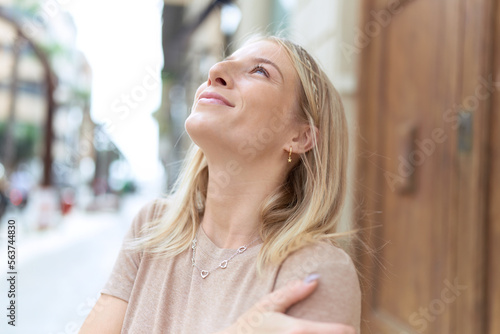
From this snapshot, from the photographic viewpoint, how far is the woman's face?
1397 millimetres

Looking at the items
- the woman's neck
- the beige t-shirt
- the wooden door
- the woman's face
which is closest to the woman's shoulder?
the beige t-shirt

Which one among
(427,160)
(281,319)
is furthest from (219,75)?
(427,160)

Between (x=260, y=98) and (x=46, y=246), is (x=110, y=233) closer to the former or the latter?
(x=46, y=246)

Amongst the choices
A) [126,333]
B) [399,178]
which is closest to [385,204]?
[399,178]

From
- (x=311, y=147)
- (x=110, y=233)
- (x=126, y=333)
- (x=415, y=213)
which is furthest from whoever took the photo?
(x=110, y=233)

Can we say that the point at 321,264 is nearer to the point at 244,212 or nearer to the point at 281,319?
the point at 281,319

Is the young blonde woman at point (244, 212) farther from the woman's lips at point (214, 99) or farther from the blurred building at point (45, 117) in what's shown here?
the blurred building at point (45, 117)

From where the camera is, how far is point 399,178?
2.97m

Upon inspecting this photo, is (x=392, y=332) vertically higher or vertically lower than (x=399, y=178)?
lower

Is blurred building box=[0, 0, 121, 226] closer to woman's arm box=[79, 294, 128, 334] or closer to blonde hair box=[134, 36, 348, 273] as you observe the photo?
blonde hair box=[134, 36, 348, 273]

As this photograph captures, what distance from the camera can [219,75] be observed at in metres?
1.44

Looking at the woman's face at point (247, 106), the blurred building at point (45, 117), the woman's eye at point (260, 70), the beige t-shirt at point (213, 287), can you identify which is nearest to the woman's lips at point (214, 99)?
the woman's face at point (247, 106)

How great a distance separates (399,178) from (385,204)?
13.1 inches

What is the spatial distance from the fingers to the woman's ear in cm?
51
